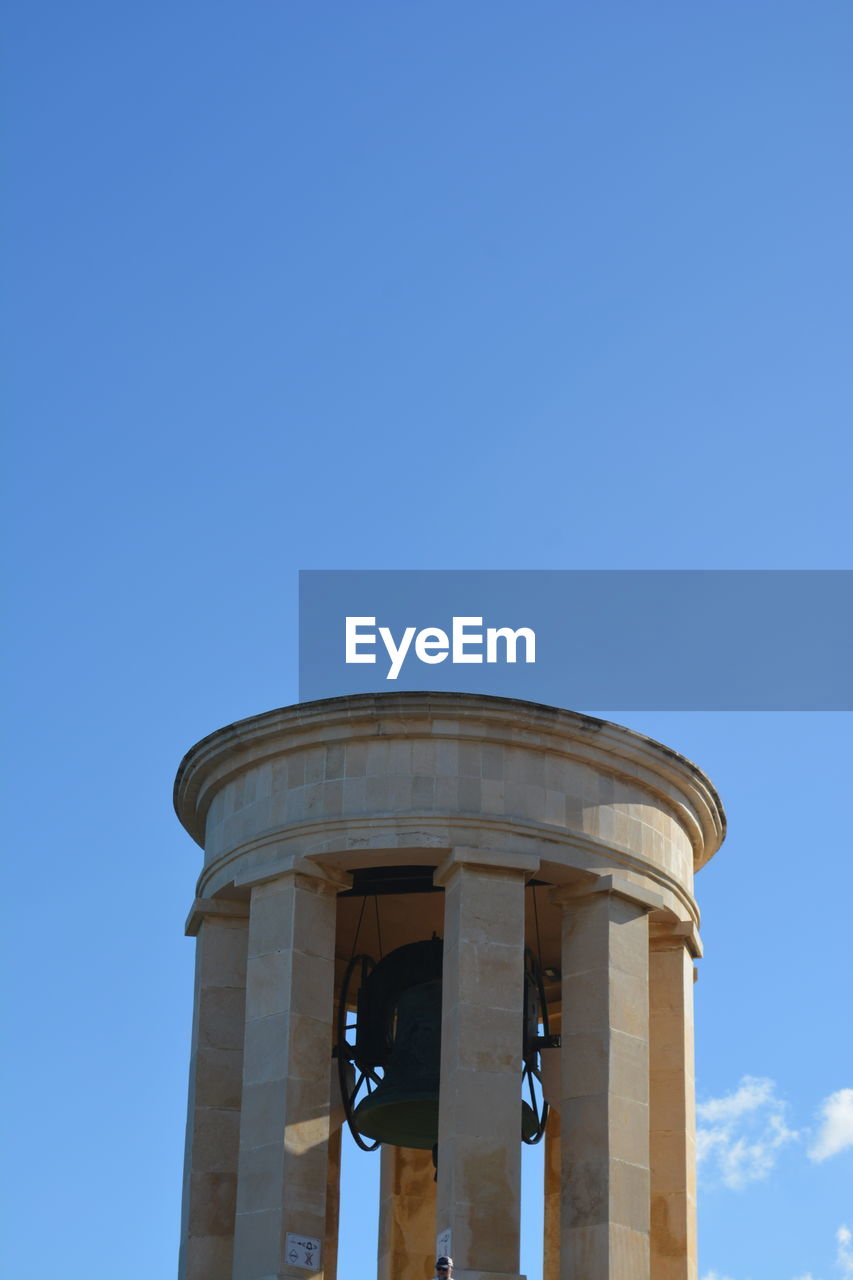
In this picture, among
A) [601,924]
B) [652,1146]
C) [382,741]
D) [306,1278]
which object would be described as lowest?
[306,1278]

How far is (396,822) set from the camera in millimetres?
27297

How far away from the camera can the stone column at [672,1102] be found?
28.0 m

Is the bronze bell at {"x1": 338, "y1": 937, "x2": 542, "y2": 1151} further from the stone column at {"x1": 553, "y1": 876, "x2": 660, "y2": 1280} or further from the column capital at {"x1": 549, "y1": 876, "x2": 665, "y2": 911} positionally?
the column capital at {"x1": 549, "y1": 876, "x2": 665, "y2": 911}

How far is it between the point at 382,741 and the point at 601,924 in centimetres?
360

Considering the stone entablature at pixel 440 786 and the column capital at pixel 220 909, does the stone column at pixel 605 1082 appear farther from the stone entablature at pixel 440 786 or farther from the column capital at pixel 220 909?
the column capital at pixel 220 909

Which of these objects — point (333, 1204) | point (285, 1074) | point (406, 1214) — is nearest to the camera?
point (285, 1074)

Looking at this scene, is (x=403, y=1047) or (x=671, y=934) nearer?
(x=403, y=1047)

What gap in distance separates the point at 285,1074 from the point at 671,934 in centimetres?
588

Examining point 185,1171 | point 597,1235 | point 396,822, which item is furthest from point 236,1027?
point 597,1235

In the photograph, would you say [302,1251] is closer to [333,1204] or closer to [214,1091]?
[214,1091]

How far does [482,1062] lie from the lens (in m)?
26.3

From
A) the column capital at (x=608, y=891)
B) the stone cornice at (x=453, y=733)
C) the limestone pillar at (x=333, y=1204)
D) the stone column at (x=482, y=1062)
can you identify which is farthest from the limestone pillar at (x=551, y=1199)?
the stone cornice at (x=453, y=733)

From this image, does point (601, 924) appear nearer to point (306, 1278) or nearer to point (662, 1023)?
point (662, 1023)

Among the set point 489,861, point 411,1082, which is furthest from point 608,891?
point 411,1082
